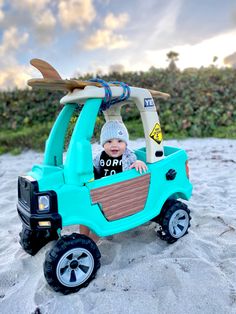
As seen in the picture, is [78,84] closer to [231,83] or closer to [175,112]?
[175,112]

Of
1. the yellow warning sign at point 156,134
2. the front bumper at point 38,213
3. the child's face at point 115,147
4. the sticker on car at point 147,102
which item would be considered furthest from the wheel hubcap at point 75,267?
the sticker on car at point 147,102

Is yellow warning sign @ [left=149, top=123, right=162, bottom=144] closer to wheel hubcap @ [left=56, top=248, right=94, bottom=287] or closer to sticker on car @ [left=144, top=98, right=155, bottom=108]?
sticker on car @ [left=144, top=98, right=155, bottom=108]

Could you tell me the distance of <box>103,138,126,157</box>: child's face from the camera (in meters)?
2.74

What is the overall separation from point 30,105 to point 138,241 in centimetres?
820

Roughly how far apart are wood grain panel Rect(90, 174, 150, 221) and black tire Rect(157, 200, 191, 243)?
278mm

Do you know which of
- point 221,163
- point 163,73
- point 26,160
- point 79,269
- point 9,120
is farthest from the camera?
point 163,73

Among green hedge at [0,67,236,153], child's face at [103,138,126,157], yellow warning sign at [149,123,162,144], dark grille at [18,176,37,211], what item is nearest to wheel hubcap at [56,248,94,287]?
dark grille at [18,176,37,211]

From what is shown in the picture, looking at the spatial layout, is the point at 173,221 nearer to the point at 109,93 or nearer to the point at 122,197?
the point at 122,197

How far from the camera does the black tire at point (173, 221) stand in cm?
275

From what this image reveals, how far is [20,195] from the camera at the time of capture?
2.49m

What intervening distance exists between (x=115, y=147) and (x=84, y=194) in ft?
2.00

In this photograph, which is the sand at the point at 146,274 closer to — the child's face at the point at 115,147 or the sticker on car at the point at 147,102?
the child's face at the point at 115,147

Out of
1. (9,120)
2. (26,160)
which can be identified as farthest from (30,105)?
(26,160)

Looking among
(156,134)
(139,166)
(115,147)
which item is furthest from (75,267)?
(156,134)
